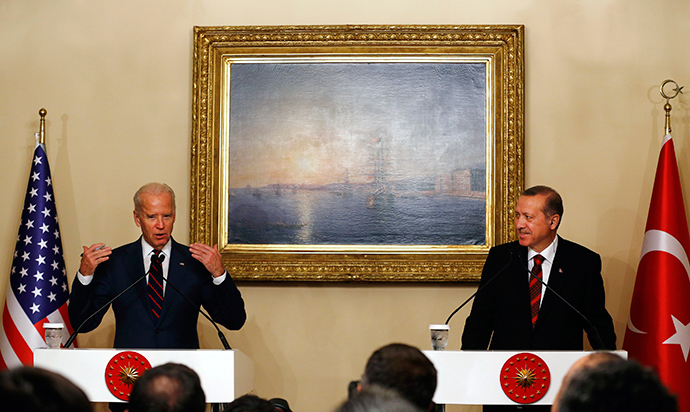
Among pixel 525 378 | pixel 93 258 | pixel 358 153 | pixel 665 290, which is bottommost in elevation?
pixel 525 378

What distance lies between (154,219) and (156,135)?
1314 millimetres

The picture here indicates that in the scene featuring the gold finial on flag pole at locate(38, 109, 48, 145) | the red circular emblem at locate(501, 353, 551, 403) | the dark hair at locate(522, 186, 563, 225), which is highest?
the gold finial on flag pole at locate(38, 109, 48, 145)

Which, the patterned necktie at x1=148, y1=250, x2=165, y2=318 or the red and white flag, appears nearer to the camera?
the patterned necktie at x1=148, y1=250, x2=165, y2=318

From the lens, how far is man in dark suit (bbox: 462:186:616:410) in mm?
3766

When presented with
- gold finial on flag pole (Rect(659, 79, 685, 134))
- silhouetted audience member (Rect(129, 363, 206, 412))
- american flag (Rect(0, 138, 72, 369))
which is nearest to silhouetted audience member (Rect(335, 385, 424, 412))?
silhouetted audience member (Rect(129, 363, 206, 412))

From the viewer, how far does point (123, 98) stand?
5.05m

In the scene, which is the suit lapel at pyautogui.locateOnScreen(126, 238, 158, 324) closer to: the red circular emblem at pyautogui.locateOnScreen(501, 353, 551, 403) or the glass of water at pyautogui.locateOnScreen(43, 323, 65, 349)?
the glass of water at pyautogui.locateOnScreen(43, 323, 65, 349)

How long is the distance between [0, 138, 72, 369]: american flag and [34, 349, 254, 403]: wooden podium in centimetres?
136

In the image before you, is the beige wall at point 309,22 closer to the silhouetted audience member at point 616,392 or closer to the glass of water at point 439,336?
the glass of water at point 439,336

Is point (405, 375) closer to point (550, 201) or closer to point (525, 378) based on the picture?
point (525, 378)

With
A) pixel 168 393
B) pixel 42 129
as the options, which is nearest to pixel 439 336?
pixel 168 393

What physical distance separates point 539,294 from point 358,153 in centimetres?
166

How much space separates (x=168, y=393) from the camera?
1.71m

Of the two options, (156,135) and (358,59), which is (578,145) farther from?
(156,135)
